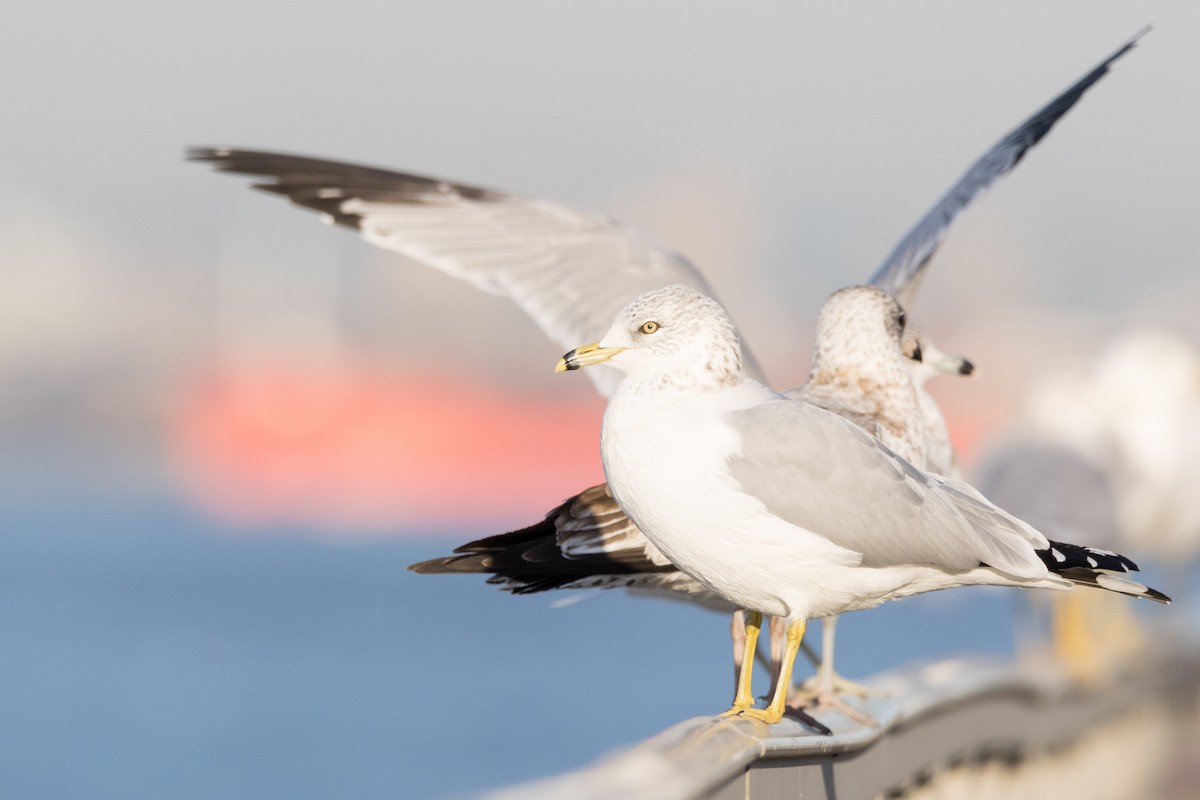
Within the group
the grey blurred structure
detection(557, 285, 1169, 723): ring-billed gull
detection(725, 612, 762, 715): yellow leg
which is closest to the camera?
the grey blurred structure

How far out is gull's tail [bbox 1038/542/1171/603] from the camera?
3.15 meters

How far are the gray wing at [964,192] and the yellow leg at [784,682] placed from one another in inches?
106

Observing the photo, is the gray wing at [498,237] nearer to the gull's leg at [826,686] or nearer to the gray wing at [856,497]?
the gull's leg at [826,686]

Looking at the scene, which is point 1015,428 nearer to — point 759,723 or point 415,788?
point 759,723

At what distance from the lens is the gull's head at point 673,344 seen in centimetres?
308

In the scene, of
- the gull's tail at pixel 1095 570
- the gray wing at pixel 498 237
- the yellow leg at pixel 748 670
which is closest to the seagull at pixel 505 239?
the gray wing at pixel 498 237

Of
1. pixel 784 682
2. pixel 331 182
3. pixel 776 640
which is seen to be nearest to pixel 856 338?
pixel 776 640

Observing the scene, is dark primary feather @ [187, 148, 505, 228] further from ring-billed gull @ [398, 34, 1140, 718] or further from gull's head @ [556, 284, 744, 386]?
gull's head @ [556, 284, 744, 386]

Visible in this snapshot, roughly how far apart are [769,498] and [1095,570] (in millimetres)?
741

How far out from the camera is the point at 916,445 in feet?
14.0

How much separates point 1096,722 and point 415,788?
21.8 metres

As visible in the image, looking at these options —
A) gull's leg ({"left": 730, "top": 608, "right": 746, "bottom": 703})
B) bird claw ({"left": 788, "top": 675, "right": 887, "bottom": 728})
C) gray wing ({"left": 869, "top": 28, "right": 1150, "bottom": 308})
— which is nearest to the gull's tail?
bird claw ({"left": 788, "top": 675, "right": 887, "bottom": 728})

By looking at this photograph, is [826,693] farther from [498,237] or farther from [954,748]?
[498,237]

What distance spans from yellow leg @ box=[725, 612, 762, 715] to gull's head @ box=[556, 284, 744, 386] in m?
0.65
